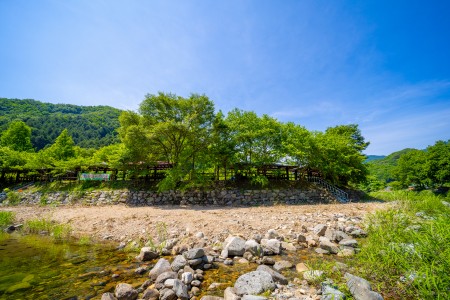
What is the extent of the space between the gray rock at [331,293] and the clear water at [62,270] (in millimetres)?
3926

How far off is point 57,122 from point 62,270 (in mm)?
102342

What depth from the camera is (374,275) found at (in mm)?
3785

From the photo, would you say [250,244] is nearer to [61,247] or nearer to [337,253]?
[337,253]

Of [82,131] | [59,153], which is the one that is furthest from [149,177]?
[82,131]

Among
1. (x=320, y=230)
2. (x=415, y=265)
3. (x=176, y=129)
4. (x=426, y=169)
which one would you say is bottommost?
(x=320, y=230)

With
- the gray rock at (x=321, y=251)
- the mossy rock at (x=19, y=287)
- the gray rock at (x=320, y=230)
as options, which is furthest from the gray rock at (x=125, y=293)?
the gray rock at (x=320, y=230)

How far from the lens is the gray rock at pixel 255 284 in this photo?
12.4 feet

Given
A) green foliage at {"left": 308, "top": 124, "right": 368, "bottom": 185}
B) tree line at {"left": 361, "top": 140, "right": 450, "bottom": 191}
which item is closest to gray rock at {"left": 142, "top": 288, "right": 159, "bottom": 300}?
green foliage at {"left": 308, "top": 124, "right": 368, "bottom": 185}

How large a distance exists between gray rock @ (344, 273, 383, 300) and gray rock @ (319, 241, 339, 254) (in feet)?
8.09

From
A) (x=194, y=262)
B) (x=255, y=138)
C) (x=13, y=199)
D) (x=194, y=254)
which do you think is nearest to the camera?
(x=194, y=262)

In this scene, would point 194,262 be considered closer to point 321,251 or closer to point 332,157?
point 321,251

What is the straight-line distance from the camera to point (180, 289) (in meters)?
3.86

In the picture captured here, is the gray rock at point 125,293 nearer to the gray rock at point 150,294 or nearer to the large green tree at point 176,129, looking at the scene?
the gray rock at point 150,294

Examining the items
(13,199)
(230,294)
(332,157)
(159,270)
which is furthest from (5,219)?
(332,157)
